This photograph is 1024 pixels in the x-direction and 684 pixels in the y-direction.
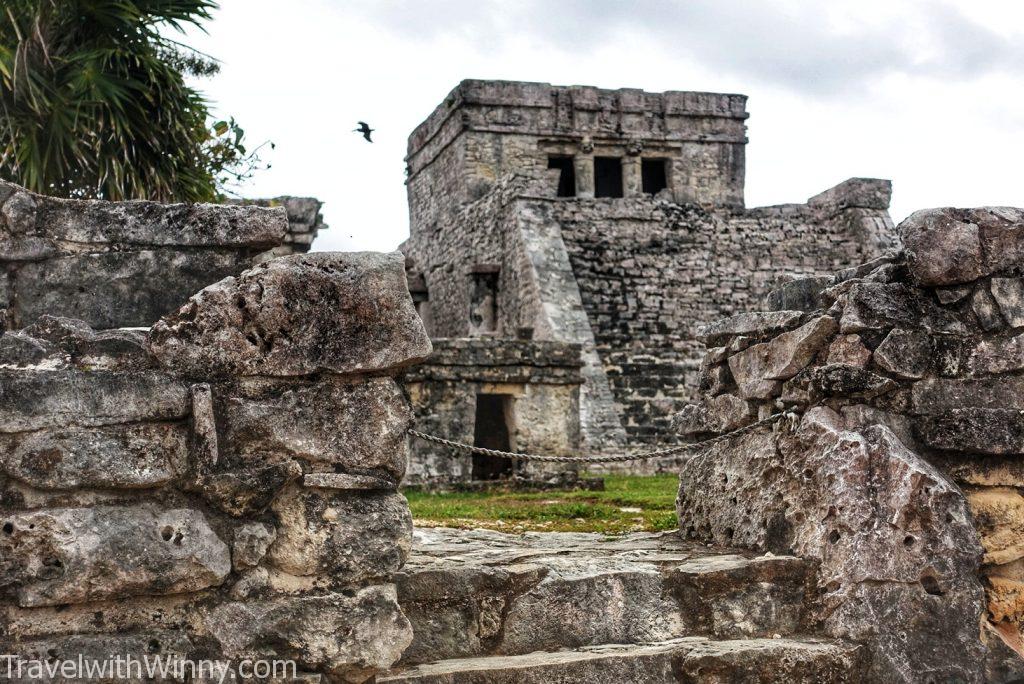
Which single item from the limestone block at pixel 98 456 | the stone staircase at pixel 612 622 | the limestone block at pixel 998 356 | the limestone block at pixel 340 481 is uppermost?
the limestone block at pixel 998 356

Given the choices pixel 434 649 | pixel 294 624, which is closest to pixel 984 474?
pixel 434 649

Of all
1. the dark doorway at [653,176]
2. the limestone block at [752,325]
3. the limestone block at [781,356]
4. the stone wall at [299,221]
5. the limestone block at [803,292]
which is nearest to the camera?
the limestone block at [781,356]

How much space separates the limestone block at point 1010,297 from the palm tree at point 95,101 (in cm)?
605

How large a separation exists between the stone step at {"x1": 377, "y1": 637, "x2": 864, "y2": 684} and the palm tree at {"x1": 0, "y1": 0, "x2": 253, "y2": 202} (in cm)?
562

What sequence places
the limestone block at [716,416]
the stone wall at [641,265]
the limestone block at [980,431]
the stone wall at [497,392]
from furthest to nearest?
1. the stone wall at [641,265]
2. the stone wall at [497,392]
3. the limestone block at [716,416]
4. the limestone block at [980,431]

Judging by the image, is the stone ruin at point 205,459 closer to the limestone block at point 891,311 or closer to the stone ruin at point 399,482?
the stone ruin at point 399,482

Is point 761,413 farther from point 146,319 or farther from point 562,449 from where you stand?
point 562,449

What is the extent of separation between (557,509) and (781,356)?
13.7 feet

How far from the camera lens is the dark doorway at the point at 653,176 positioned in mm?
24031

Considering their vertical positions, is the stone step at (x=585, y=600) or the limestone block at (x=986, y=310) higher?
the limestone block at (x=986, y=310)

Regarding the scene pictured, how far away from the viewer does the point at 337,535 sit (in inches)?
Answer: 128

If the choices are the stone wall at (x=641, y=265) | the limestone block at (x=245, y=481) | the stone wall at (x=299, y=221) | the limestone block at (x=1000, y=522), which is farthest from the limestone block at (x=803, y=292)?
the stone wall at (x=641, y=265)

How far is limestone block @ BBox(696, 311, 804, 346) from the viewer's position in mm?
4375

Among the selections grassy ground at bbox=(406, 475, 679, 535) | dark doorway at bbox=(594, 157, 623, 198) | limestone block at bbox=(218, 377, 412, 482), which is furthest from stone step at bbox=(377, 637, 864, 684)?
dark doorway at bbox=(594, 157, 623, 198)
